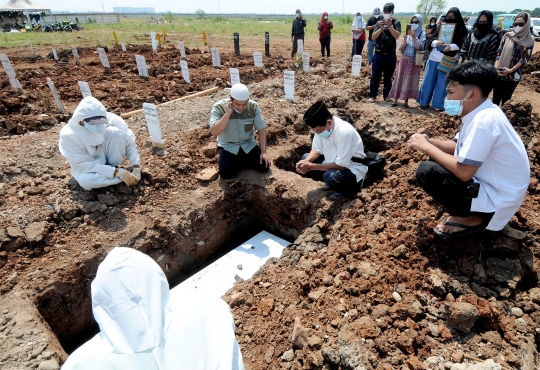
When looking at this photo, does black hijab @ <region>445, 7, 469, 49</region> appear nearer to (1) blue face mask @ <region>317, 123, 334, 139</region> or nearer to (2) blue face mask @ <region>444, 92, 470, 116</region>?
(1) blue face mask @ <region>317, 123, 334, 139</region>

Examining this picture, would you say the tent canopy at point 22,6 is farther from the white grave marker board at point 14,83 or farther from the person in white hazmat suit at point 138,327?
the person in white hazmat suit at point 138,327

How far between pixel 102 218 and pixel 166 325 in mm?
2650

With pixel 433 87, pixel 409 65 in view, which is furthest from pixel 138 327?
pixel 433 87

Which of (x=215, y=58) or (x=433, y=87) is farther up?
(x=433, y=87)

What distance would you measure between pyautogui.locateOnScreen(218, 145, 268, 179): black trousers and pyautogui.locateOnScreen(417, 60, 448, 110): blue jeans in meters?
3.30

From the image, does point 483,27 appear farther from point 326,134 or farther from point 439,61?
point 326,134

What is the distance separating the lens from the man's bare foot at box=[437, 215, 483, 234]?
2516 mm

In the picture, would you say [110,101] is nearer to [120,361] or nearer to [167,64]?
[167,64]

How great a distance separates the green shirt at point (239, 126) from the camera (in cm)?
397

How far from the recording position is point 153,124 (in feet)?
13.8

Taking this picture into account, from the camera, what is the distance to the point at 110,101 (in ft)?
22.7

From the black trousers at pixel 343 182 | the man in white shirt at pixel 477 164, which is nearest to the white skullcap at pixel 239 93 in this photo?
the black trousers at pixel 343 182

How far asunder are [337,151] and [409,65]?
3085 mm

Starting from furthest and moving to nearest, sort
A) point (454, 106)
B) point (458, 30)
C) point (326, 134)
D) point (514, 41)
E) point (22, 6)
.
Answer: point (22, 6), point (458, 30), point (514, 41), point (326, 134), point (454, 106)
